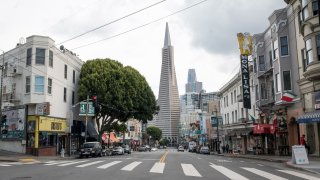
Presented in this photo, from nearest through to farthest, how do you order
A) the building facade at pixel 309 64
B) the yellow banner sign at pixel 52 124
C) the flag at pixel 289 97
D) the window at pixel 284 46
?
the building facade at pixel 309 64, the flag at pixel 289 97, the window at pixel 284 46, the yellow banner sign at pixel 52 124

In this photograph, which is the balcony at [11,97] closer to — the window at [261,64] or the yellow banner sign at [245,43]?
the yellow banner sign at [245,43]

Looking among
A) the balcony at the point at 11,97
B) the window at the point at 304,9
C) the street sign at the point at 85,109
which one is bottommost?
the street sign at the point at 85,109

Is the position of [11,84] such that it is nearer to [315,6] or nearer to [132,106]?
[132,106]

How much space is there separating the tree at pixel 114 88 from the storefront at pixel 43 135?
6466 mm

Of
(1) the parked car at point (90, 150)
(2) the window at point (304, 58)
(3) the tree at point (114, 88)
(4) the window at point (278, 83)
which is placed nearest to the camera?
(2) the window at point (304, 58)

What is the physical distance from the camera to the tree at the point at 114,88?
4784cm

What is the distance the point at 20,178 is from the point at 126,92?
1398 inches

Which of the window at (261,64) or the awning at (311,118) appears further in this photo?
the window at (261,64)

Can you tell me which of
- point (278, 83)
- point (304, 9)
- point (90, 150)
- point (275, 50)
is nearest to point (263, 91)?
point (278, 83)

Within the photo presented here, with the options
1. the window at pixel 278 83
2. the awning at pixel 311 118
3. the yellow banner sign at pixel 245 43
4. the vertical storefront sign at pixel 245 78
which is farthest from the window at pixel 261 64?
the awning at pixel 311 118

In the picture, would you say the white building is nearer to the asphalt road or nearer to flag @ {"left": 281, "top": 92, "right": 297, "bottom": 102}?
the asphalt road

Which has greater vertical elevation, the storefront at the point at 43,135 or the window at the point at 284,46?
the window at the point at 284,46

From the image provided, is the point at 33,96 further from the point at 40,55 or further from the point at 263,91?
the point at 263,91

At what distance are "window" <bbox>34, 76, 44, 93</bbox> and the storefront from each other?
292 centimetres
